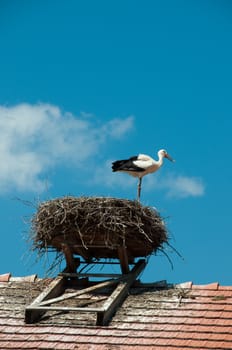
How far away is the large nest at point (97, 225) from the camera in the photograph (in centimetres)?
1112

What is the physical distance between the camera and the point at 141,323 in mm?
9734

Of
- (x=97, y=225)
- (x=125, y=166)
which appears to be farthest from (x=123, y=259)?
(x=125, y=166)

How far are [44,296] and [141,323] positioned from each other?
1316 mm

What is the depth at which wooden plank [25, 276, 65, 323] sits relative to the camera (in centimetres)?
989

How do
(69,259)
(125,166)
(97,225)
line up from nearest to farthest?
1. (97,225)
2. (69,259)
3. (125,166)

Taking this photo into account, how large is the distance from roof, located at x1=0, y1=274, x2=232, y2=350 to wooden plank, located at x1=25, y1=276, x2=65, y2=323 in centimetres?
9

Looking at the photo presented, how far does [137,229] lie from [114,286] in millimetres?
760

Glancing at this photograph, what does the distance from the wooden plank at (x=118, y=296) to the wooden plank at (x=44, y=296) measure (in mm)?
746

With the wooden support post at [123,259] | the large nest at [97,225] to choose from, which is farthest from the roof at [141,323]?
the large nest at [97,225]

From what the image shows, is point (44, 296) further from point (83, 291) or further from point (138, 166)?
point (138, 166)

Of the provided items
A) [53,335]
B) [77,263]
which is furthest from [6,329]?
[77,263]

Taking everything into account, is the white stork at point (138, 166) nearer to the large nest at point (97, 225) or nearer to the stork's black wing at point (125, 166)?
the stork's black wing at point (125, 166)

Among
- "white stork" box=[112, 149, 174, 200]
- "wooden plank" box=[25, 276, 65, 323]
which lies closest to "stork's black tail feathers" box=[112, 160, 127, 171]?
"white stork" box=[112, 149, 174, 200]

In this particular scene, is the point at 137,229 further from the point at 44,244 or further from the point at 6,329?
the point at 6,329
